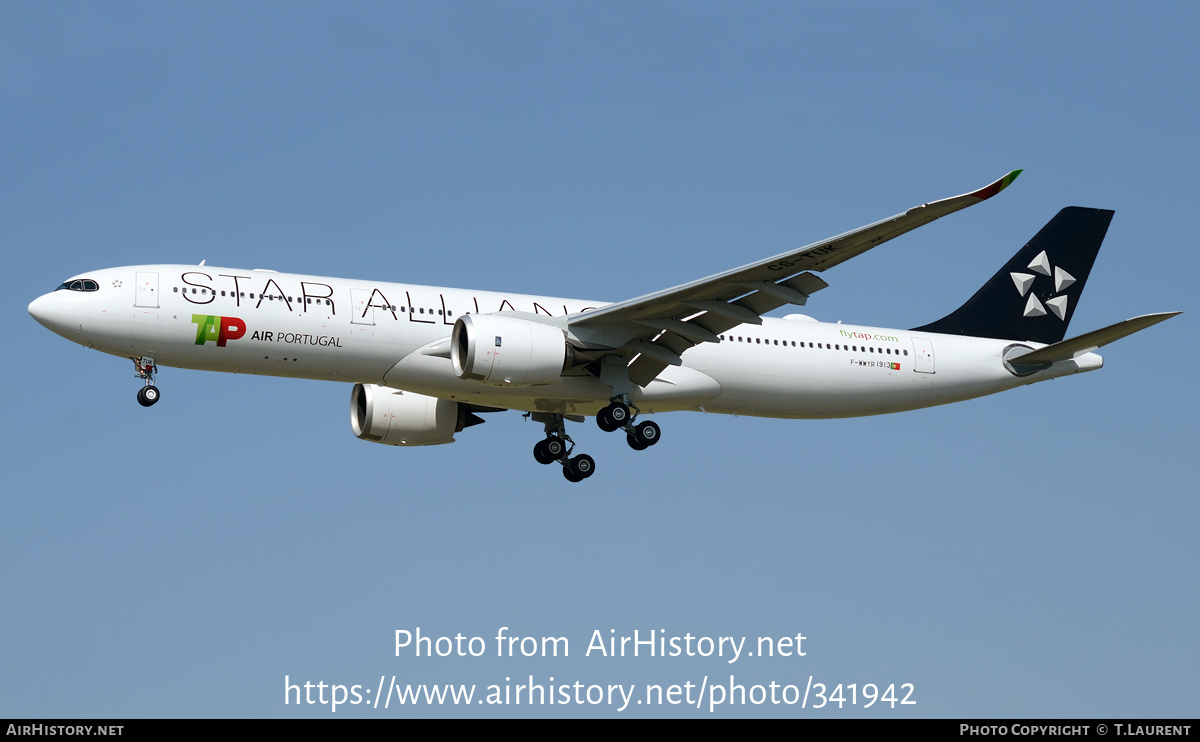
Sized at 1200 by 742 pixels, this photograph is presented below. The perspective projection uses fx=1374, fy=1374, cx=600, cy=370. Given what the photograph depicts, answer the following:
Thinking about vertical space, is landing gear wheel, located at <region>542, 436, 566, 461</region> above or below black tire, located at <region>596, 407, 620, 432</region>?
above

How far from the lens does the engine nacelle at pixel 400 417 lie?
119 feet

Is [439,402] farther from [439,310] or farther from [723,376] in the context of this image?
[723,376]

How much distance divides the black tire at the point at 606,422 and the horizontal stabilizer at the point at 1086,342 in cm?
1129

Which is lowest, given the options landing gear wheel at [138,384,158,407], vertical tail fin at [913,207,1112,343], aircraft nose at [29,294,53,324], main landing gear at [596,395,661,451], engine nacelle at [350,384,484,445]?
landing gear wheel at [138,384,158,407]

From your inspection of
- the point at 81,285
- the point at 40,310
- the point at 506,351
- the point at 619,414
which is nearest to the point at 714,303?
the point at 619,414

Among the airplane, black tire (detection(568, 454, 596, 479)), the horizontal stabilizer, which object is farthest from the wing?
the horizontal stabilizer

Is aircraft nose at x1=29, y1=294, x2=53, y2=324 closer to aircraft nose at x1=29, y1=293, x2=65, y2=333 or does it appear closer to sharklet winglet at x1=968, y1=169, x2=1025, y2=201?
aircraft nose at x1=29, y1=293, x2=65, y2=333

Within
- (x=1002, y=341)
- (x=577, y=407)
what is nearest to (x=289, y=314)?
(x=577, y=407)

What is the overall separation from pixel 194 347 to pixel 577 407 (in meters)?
9.35

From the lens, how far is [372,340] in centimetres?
3081

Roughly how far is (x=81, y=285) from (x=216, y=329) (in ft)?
10.4

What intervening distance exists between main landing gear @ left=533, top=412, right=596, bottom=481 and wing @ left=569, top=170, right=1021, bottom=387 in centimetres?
332

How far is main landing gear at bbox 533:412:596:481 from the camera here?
117ft

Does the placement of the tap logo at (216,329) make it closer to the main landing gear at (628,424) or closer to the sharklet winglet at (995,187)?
the main landing gear at (628,424)
